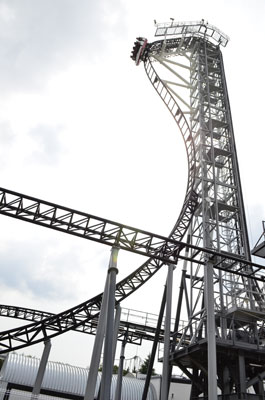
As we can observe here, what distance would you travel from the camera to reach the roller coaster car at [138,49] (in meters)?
26.0

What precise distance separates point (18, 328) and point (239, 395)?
41.5 feet

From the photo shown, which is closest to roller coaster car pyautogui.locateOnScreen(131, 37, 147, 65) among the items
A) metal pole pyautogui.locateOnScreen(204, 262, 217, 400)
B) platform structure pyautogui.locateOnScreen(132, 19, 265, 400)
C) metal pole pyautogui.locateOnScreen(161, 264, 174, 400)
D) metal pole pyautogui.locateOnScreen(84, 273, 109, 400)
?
platform structure pyautogui.locateOnScreen(132, 19, 265, 400)

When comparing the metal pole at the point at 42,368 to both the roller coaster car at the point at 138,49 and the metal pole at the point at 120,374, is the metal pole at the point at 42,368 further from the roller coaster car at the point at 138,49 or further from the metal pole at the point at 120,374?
the roller coaster car at the point at 138,49

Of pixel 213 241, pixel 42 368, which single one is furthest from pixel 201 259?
pixel 42 368

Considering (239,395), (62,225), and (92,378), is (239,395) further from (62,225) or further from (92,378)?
(62,225)

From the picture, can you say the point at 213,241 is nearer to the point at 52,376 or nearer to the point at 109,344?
the point at 109,344

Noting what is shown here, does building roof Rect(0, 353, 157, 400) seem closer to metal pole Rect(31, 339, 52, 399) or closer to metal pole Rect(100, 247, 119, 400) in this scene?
metal pole Rect(31, 339, 52, 399)

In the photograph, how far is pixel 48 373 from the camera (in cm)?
2567

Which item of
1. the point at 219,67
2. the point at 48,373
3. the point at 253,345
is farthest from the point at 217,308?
the point at 219,67

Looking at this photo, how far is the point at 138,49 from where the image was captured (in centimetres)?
2622

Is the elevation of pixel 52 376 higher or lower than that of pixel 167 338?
lower

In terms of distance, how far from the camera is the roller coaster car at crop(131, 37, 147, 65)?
85.4ft

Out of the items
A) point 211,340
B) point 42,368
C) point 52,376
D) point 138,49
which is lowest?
point 42,368

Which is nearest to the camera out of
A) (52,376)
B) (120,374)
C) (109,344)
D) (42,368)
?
(109,344)
